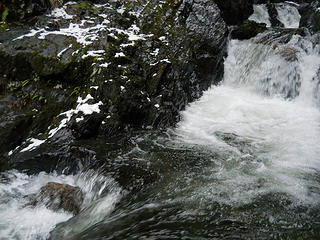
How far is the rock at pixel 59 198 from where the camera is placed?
178 inches

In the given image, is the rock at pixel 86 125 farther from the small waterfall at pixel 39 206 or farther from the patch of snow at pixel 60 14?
the patch of snow at pixel 60 14

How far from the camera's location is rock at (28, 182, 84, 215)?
451 cm

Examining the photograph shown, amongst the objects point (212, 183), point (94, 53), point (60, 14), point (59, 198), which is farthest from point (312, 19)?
point (59, 198)

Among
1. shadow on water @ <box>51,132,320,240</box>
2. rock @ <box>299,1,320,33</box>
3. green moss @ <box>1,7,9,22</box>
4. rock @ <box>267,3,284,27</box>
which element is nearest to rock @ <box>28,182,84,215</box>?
shadow on water @ <box>51,132,320,240</box>

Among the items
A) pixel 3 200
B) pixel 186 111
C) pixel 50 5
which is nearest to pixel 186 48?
pixel 186 111

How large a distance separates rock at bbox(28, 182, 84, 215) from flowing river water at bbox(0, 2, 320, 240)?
0.13m

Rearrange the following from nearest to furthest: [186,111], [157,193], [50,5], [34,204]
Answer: [157,193]
[34,204]
[186,111]
[50,5]

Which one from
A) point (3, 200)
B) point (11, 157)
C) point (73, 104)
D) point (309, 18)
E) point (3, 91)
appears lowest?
point (3, 200)

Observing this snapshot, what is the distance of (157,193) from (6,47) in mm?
6331

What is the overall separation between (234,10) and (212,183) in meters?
11.3

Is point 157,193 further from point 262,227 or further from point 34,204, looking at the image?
point 34,204

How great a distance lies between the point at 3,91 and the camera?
6.68 meters

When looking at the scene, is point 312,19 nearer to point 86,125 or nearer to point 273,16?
point 273,16

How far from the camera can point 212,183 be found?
169 inches
